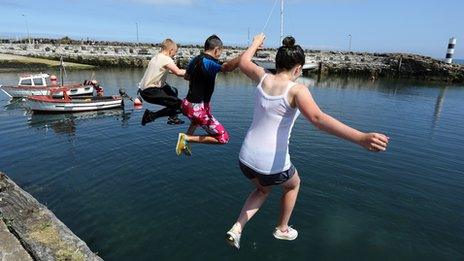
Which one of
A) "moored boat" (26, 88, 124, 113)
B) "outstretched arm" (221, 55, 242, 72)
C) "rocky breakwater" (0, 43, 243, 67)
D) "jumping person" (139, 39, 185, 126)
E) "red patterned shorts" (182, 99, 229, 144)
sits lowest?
"moored boat" (26, 88, 124, 113)

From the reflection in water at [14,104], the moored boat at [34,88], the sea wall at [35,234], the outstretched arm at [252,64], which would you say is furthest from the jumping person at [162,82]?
the moored boat at [34,88]

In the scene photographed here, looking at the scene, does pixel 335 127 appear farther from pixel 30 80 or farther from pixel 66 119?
pixel 30 80

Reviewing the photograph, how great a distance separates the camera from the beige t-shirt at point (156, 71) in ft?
27.0

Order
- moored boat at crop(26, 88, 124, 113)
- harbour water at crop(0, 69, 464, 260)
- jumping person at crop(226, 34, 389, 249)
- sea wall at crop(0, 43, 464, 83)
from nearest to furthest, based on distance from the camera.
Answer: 1. jumping person at crop(226, 34, 389, 249)
2. harbour water at crop(0, 69, 464, 260)
3. moored boat at crop(26, 88, 124, 113)
4. sea wall at crop(0, 43, 464, 83)

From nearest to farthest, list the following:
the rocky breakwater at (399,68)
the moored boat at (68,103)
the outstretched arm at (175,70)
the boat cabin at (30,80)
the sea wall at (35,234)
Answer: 1. the outstretched arm at (175,70)
2. the sea wall at (35,234)
3. the moored boat at (68,103)
4. the boat cabin at (30,80)
5. the rocky breakwater at (399,68)

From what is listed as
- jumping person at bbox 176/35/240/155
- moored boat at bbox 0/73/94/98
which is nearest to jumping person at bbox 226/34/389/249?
jumping person at bbox 176/35/240/155

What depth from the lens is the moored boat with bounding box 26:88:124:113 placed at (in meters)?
32.7

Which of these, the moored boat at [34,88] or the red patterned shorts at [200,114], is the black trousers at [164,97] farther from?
the moored boat at [34,88]

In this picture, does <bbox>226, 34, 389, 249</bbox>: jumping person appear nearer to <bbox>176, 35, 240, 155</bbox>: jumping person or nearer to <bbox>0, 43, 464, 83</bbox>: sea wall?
<bbox>176, 35, 240, 155</bbox>: jumping person

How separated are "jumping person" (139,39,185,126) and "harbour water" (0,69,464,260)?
5.36 m

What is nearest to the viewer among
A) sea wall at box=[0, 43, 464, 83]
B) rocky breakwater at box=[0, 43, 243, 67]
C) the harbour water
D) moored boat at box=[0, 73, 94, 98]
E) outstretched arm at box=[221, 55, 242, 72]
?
outstretched arm at box=[221, 55, 242, 72]

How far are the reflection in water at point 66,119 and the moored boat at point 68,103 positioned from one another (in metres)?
0.53

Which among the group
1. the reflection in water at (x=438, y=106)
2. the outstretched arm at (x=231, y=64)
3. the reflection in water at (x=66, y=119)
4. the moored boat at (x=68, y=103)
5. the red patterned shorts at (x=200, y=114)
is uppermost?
the outstretched arm at (x=231, y=64)

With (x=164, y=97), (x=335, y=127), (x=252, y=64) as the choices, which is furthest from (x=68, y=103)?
(x=335, y=127)
